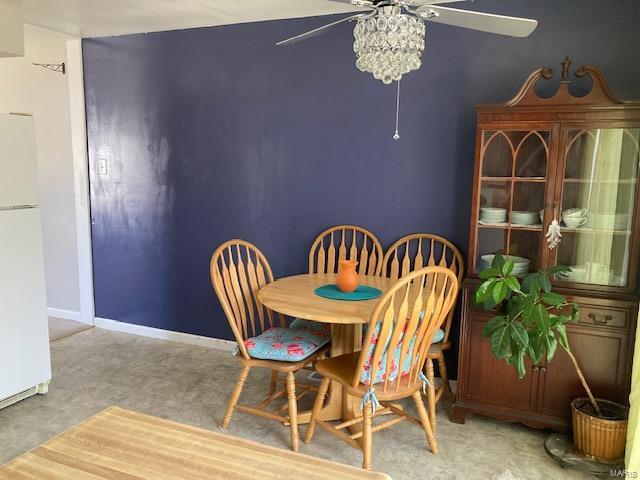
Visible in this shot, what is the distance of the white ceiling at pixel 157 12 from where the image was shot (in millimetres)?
3115

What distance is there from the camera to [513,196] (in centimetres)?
271

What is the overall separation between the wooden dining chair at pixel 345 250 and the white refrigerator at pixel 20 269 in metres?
1.67

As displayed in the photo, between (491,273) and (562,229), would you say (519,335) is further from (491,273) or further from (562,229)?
(562,229)

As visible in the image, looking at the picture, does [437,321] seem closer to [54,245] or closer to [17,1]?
[17,1]

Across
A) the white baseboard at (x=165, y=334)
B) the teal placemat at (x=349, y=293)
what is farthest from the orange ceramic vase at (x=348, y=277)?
the white baseboard at (x=165, y=334)

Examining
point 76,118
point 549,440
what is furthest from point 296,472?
point 76,118

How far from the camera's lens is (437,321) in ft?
7.38

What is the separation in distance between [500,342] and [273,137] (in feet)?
6.74

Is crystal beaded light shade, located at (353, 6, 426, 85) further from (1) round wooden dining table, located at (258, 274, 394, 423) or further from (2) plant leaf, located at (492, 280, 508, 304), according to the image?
(2) plant leaf, located at (492, 280, 508, 304)

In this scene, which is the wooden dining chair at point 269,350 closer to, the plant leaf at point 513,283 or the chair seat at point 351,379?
the chair seat at point 351,379

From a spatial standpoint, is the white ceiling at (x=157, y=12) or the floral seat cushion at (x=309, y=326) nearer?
the floral seat cushion at (x=309, y=326)

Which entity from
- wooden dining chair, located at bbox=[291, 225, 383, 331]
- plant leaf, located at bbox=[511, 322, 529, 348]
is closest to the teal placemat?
wooden dining chair, located at bbox=[291, 225, 383, 331]

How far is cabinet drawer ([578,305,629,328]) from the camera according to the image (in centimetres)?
243

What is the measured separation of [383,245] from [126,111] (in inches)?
92.1
